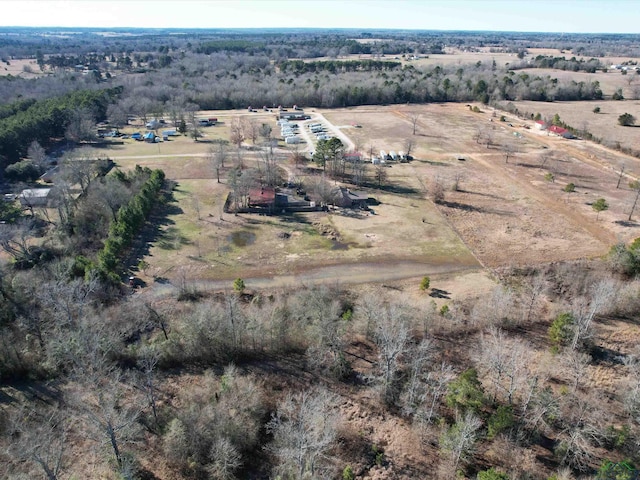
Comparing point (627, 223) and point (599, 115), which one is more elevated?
point (599, 115)

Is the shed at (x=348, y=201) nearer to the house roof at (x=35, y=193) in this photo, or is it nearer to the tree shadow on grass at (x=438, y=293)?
the tree shadow on grass at (x=438, y=293)

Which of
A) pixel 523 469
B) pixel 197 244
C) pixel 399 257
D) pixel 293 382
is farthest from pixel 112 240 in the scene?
pixel 523 469

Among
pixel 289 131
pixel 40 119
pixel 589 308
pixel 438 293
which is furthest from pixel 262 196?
pixel 40 119

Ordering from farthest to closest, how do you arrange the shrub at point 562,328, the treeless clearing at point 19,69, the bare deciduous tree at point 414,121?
the treeless clearing at point 19,69 → the bare deciduous tree at point 414,121 → the shrub at point 562,328

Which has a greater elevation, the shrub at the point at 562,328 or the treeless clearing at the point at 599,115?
the treeless clearing at the point at 599,115

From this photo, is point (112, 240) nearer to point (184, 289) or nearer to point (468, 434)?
point (184, 289)

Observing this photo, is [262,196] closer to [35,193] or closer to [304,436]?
[35,193]

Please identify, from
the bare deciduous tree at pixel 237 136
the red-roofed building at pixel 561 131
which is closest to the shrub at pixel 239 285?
the bare deciduous tree at pixel 237 136

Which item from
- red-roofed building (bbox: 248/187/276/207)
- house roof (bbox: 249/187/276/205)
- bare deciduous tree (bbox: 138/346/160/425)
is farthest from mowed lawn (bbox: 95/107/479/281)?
bare deciduous tree (bbox: 138/346/160/425)

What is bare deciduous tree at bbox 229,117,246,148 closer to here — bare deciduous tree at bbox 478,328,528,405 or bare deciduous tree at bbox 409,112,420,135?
bare deciduous tree at bbox 409,112,420,135
